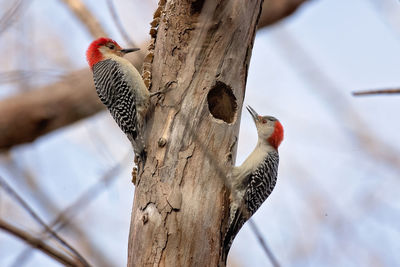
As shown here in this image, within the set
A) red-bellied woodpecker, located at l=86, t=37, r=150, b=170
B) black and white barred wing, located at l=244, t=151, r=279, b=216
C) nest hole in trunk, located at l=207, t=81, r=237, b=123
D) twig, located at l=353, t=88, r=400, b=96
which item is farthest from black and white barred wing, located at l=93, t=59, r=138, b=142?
twig, located at l=353, t=88, r=400, b=96

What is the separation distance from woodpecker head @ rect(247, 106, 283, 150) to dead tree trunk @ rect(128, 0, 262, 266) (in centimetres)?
120

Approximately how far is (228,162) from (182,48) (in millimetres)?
942

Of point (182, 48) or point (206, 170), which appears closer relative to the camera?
point (206, 170)

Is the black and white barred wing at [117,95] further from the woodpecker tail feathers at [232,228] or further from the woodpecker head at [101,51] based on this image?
the woodpecker tail feathers at [232,228]

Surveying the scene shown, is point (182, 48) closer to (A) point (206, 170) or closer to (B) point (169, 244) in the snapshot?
(A) point (206, 170)

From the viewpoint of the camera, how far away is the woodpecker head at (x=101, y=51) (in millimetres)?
5582

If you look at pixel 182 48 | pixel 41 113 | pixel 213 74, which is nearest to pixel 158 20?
pixel 182 48

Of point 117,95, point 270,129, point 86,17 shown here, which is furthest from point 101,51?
point 86,17

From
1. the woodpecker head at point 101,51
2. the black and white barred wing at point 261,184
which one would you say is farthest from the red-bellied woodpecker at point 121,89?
the black and white barred wing at point 261,184

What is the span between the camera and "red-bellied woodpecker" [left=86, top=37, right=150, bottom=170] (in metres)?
4.07

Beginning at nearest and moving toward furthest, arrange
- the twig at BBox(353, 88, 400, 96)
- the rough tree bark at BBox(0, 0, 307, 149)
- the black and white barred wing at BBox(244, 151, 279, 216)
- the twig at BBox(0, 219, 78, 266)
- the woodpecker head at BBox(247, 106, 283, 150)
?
the twig at BBox(0, 219, 78, 266) < the twig at BBox(353, 88, 400, 96) < the black and white barred wing at BBox(244, 151, 279, 216) < the woodpecker head at BBox(247, 106, 283, 150) < the rough tree bark at BBox(0, 0, 307, 149)

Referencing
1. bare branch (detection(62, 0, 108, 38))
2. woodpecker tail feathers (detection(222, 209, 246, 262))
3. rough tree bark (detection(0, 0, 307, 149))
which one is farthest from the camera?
bare branch (detection(62, 0, 108, 38))

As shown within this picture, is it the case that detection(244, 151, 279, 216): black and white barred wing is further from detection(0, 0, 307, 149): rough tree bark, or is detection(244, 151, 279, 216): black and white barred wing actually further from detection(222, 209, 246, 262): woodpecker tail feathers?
detection(0, 0, 307, 149): rough tree bark

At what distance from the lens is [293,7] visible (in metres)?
7.34
